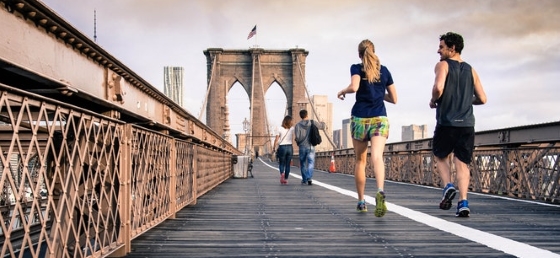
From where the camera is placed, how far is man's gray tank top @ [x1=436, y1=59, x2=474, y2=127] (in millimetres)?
5504

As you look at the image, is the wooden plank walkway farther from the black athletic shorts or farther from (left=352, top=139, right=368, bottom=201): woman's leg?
the black athletic shorts

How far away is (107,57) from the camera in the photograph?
4.90 m

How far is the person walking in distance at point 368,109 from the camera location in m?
5.79

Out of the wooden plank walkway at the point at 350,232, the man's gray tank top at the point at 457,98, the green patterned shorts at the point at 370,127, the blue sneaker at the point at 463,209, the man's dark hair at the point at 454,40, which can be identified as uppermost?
the man's dark hair at the point at 454,40

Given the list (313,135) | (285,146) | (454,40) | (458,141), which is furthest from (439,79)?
(285,146)

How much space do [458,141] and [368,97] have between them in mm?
956

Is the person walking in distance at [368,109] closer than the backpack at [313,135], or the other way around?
the person walking in distance at [368,109]

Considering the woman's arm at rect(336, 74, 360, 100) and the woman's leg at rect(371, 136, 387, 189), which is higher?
the woman's arm at rect(336, 74, 360, 100)

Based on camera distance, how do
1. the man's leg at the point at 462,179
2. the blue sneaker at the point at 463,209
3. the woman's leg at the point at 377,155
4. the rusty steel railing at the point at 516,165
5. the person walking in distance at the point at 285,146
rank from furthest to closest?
the person walking in distance at the point at 285,146, the rusty steel railing at the point at 516,165, the woman's leg at the point at 377,155, the man's leg at the point at 462,179, the blue sneaker at the point at 463,209

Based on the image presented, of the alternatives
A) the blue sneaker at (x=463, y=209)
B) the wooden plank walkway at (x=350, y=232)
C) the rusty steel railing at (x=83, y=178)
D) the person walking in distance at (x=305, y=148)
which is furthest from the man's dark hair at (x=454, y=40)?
the person walking in distance at (x=305, y=148)

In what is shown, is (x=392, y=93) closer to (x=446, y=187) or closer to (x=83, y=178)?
(x=446, y=187)

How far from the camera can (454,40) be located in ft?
18.5

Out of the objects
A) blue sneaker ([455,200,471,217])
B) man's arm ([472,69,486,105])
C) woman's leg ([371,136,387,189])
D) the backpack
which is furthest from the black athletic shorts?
the backpack

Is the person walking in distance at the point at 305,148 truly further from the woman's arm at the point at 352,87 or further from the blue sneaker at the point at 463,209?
the blue sneaker at the point at 463,209
